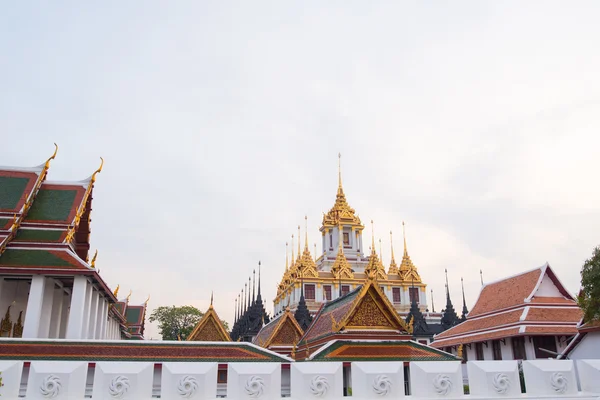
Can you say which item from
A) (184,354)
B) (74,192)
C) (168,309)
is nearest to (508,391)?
(184,354)

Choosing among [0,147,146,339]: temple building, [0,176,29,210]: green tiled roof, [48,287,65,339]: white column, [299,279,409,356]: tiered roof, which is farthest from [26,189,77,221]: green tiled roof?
[299,279,409,356]: tiered roof

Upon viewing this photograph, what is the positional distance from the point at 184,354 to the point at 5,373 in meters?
4.66

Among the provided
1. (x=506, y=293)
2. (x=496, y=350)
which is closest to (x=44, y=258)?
(x=496, y=350)

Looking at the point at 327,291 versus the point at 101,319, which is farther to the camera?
the point at 327,291

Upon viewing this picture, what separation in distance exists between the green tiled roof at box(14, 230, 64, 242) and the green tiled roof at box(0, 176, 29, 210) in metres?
0.98

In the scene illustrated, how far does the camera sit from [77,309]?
13.4 meters

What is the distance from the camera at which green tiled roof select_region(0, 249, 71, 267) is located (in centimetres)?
1326

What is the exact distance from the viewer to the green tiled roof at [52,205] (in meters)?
15.0

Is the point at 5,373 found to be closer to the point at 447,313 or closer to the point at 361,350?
the point at 361,350

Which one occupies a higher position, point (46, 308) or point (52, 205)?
point (52, 205)

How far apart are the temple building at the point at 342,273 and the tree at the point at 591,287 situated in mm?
33993

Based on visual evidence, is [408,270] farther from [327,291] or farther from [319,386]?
[319,386]

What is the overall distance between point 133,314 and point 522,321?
1177 inches

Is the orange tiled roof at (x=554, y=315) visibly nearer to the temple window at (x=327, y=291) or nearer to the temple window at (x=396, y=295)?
the temple window at (x=327, y=291)
